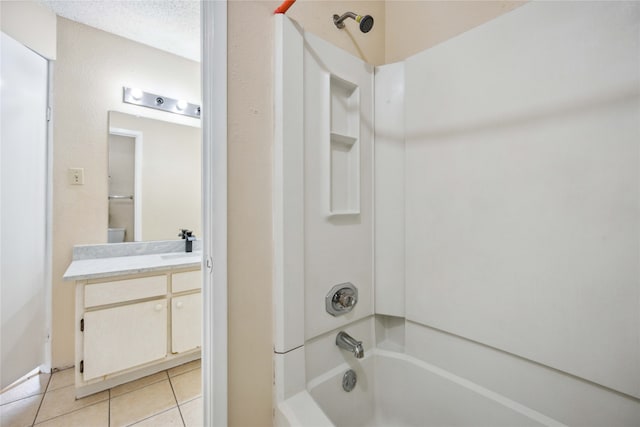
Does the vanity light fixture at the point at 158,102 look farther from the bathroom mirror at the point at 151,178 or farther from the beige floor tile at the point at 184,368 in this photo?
the beige floor tile at the point at 184,368

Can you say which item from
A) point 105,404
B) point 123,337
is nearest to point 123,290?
point 123,337

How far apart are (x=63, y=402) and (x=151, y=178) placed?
157cm

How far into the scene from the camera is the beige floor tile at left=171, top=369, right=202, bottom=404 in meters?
1.67

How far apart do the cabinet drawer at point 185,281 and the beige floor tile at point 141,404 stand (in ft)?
2.07

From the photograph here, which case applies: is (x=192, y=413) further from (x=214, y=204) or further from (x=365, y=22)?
(x=365, y=22)

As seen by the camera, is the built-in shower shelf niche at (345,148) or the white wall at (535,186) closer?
the white wall at (535,186)

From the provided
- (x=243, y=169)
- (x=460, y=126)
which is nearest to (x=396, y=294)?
(x=460, y=126)

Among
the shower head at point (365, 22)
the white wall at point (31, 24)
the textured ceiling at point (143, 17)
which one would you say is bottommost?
the shower head at point (365, 22)

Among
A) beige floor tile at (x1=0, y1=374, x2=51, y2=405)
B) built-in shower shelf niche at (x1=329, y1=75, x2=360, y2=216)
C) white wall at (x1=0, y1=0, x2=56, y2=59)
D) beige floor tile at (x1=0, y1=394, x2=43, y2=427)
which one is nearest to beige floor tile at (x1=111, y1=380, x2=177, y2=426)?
beige floor tile at (x1=0, y1=394, x2=43, y2=427)

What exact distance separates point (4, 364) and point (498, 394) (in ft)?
8.38

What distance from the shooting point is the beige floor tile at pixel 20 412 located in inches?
55.7

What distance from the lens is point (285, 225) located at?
34.5 inches

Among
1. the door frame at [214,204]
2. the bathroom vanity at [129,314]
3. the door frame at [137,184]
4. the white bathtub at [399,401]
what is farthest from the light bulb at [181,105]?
the white bathtub at [399,401]

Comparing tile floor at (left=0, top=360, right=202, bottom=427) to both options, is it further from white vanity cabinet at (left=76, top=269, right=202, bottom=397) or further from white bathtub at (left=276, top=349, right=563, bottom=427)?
white bathtub at (left=276, top=349, right=563, bottom=427)
